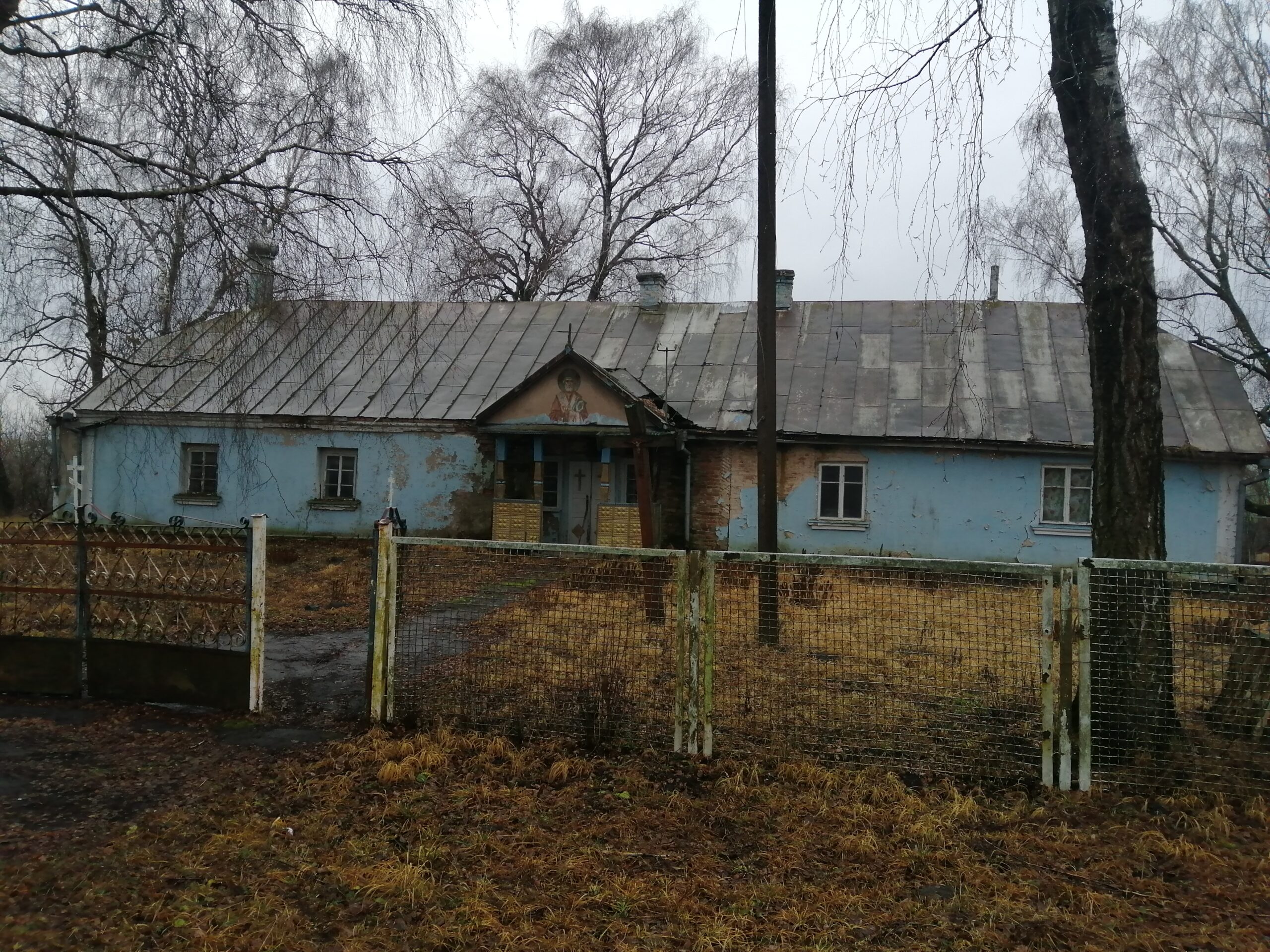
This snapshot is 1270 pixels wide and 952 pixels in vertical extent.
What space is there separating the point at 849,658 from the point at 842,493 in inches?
411

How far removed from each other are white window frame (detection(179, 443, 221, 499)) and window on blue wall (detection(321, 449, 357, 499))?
7.56 feet

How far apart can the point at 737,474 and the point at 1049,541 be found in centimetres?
541

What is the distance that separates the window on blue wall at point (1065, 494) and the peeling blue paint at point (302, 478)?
9.94 meters

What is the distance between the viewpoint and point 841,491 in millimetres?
15648

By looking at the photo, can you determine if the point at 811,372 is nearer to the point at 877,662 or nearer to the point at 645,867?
the point at 877,662

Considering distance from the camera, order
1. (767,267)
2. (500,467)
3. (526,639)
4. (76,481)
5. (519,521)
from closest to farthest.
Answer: (526,639) < (767,267) < (519,521) < (500,467) < (76,481)

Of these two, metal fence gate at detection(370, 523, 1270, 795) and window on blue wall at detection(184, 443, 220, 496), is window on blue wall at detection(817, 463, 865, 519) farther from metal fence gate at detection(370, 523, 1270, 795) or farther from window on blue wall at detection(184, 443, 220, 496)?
window on blue wall at detection(184, 443, 220, 496)

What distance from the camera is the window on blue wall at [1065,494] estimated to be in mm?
14891

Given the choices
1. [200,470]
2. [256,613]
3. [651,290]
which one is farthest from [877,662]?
[200,470]

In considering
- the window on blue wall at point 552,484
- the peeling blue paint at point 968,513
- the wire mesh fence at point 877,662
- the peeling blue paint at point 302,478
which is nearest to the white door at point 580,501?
the window on blue wall at point 552,484

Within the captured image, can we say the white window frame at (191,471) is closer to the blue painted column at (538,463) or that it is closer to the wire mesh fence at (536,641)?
the blue painted column at (538,463)

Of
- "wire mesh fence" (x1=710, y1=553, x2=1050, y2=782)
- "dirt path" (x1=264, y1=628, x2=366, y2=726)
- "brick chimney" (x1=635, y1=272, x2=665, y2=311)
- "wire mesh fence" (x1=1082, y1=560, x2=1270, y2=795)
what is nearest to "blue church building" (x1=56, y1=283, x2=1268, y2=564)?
"brick chimney" (x1=635, y1=272, x2=665, y2=311)

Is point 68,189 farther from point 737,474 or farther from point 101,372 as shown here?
point 737,474

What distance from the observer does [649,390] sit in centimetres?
1572
